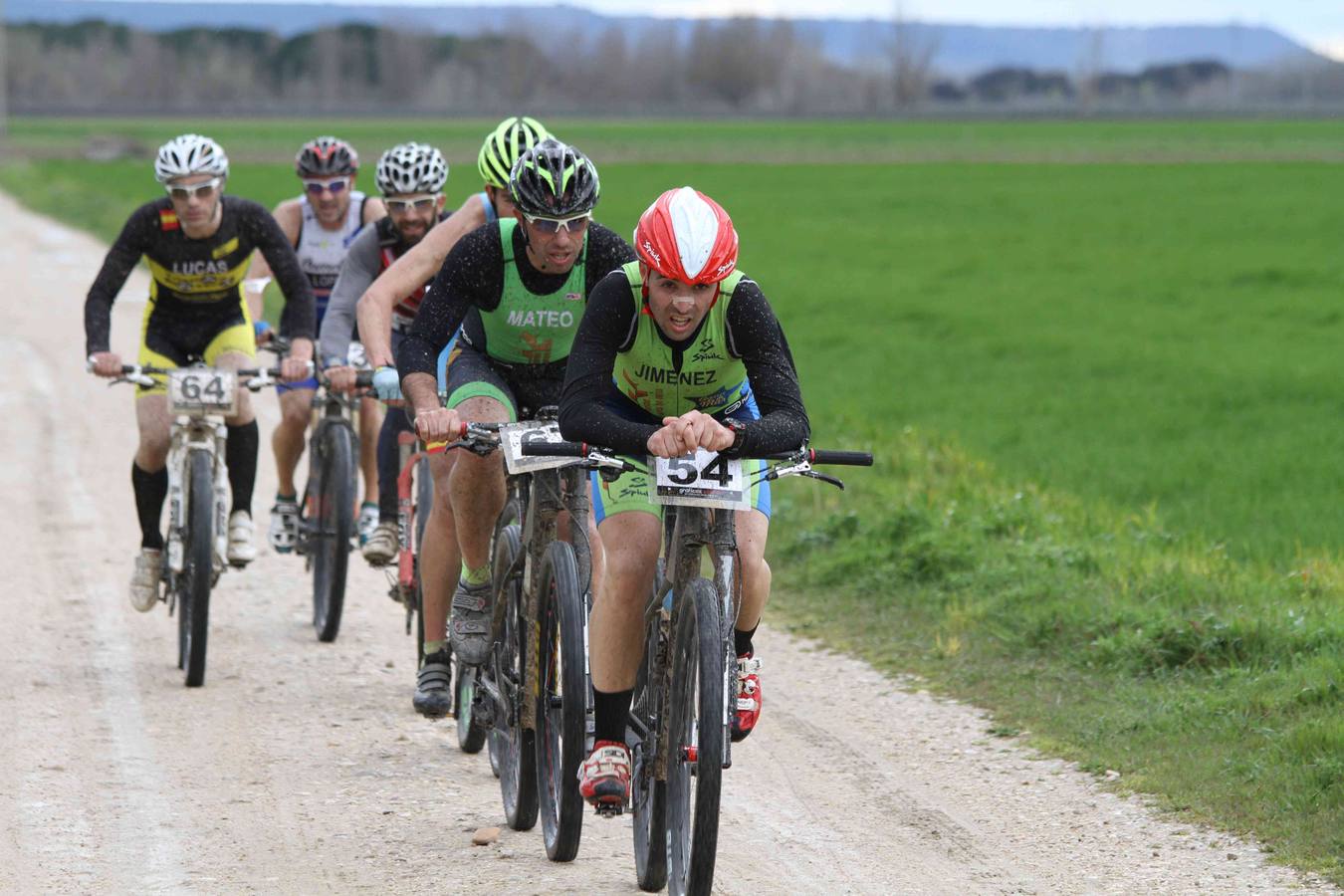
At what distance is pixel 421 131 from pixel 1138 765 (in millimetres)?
90492

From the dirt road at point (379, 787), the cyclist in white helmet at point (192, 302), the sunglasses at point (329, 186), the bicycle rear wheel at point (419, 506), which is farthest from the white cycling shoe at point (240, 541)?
the sunglasses at point (329, 186)

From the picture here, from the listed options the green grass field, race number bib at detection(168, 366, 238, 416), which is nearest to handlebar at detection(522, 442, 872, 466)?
the green grass field

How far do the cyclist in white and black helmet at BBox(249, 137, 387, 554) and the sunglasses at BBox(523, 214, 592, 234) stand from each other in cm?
359

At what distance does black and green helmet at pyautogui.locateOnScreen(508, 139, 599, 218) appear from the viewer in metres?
6.07

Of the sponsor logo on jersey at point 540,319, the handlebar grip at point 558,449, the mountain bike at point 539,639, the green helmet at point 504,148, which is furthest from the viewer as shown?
the green helmet at point 504,148

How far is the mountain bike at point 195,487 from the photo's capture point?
8305 millimetres

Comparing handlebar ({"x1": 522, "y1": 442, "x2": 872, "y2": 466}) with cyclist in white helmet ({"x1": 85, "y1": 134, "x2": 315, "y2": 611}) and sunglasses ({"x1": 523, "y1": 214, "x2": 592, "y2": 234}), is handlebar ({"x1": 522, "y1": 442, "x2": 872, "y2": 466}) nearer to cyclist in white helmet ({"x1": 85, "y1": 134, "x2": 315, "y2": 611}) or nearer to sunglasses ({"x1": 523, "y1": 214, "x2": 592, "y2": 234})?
sunglasses ({"x1": 523, "y1": 214, "x2": 592, "y2": 234})

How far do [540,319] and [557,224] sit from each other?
0.50 m

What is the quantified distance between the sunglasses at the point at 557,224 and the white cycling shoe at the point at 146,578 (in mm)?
3496

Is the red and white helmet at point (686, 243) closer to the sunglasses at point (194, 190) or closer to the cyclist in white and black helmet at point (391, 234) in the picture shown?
the cyclist in white and black helmet at point (391, 234)

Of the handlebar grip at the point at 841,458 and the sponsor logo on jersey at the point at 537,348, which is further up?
the sponsor logo on jersey at the point at 537,348

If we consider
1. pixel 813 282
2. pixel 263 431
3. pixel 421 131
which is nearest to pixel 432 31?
pixel 421 131

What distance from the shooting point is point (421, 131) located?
94.8 m

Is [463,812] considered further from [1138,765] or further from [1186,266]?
[1186,266]
